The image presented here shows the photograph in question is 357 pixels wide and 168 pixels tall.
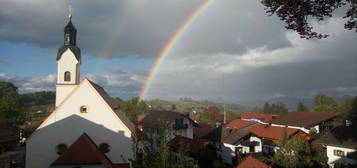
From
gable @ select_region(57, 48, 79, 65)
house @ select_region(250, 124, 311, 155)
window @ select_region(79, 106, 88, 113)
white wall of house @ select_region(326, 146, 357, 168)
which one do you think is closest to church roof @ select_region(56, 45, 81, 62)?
gable @ select_region(57, 48, 79, 65)

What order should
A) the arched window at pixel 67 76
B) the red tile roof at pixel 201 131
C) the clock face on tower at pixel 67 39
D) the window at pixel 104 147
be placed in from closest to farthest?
the window at pixel 104 147, the arched window at pixel 67 76, the clock face on tower at pixel 67 39, the red tile roof at pixel 201 131

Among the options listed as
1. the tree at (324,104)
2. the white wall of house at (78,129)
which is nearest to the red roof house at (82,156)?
the white wall of house at (78,129)

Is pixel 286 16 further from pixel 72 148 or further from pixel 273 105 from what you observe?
pixel 273 105

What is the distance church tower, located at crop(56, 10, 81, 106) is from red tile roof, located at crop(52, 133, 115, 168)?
1141 cm

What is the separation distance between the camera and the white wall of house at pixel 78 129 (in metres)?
27.8

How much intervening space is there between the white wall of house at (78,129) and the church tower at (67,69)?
254 inches

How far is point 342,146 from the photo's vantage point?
37625mm

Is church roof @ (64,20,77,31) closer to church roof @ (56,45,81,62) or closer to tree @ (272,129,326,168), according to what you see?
church roof @ (56,45,81,62)

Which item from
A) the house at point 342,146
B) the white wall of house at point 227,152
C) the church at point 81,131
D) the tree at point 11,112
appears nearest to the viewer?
the church at point 81,131

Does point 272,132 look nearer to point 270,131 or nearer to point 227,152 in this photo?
point 270,131

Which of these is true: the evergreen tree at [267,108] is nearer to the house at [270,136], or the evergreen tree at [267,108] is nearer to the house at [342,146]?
the house at [270,136]

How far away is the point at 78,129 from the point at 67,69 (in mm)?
9693

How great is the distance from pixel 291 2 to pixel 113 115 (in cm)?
2386

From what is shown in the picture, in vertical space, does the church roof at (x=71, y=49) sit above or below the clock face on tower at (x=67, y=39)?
below
